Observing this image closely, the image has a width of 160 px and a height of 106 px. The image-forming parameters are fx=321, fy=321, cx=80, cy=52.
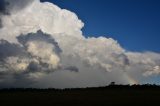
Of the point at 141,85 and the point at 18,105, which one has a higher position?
the point at 141,85

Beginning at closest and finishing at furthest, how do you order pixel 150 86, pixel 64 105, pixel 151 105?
pixel 151 105 < pixel 64 105 < pixel 150 86

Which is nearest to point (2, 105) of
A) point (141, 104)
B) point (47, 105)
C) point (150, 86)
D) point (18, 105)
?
point (18, 105)

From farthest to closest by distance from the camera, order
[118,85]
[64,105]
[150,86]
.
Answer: [118,85] → [150,86] → [64,105]

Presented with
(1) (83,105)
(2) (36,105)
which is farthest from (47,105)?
(1) (83,105)

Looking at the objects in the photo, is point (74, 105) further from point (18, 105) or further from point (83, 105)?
point (18, 105)

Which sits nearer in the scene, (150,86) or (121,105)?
(121,105)

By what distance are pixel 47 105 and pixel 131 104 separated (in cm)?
2122

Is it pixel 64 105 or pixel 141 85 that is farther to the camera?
pixel 141 85

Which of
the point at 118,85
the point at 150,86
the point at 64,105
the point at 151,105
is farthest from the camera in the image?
the point at 118,85

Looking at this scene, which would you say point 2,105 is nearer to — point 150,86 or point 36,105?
point 36,105

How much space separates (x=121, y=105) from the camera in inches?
3125

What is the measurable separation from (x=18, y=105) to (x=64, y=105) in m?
12.2

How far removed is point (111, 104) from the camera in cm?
8238

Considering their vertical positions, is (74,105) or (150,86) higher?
(150,86)
